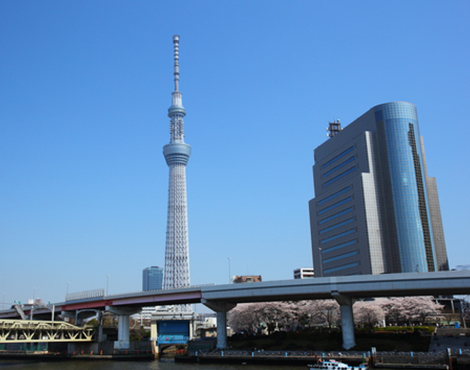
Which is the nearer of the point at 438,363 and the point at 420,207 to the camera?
the point at 438,363

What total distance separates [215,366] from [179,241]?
12224 centimetres

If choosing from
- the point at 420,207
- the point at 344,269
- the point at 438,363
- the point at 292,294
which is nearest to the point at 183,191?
the point at 344,269

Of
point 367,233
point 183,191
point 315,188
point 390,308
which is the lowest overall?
point 390,308

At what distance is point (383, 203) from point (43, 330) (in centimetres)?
8055

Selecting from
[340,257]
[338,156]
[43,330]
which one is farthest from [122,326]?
[338,156]

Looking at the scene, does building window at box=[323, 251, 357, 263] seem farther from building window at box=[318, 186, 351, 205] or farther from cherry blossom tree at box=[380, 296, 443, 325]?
cherry blossom tree at box=[380, 296, 443, 325]

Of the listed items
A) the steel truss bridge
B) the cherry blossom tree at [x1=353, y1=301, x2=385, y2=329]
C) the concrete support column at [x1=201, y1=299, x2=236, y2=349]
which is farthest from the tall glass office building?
the steel truss bridge

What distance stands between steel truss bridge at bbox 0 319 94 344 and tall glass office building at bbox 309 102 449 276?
2373 inches

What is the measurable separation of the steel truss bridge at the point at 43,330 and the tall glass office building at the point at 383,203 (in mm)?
60267

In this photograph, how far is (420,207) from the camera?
11775 cm

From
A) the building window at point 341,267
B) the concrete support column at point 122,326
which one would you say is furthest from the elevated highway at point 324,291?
the building window at point 341,267

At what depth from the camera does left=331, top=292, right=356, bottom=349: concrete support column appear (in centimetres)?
5953

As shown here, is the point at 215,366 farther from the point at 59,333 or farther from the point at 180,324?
the point at 59,333

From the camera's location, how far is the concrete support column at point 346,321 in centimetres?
5953
